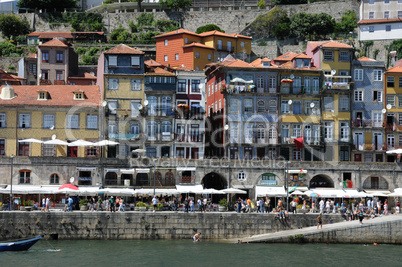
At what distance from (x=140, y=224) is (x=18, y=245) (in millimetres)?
8845

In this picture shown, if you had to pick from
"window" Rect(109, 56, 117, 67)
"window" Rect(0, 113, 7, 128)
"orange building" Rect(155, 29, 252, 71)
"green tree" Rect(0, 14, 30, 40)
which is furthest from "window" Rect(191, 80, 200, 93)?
"green tree" Rect(0, 14, 30, 40)

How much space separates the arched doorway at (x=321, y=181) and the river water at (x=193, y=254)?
1384 centimetres

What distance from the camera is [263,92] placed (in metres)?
65.1

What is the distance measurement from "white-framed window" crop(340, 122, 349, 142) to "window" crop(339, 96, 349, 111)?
4.72 feet

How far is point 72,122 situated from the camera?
61531mm

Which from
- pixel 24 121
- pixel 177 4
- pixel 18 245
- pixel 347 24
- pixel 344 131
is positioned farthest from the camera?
pixel 177 4

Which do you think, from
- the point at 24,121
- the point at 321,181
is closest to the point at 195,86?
the point at 321,181

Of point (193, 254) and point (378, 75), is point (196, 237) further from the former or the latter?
point (378, 75)

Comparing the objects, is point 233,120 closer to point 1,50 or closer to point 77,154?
point 77,154

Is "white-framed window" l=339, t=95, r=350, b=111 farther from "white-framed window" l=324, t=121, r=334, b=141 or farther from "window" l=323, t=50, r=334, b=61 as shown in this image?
"window" l=323, t=50, r=334, b=61

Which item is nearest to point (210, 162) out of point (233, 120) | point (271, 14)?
point (233, 120)

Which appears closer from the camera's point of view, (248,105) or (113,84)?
(113,84)

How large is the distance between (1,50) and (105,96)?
4088cm

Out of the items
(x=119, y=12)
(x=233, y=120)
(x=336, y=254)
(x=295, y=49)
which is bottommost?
(x=336, y=254)
